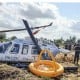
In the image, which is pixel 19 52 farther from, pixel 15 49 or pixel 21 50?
pixel 15 49

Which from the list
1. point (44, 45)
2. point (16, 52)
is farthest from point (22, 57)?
point (44, 45)

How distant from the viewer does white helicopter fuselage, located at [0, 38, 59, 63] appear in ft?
64.0

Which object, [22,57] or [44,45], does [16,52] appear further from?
[44,45]

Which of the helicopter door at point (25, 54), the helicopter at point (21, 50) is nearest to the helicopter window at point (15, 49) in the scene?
the helicopter at point (21, 50)

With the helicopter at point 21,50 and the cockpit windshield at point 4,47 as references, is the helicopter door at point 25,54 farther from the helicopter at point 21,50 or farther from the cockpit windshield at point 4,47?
the cockpit windshield at point 4,47

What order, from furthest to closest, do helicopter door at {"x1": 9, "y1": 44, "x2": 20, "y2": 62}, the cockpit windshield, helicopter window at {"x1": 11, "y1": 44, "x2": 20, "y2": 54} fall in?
the cockpit windshield < helicopter window at {"x1": 11, "y1": 44, "x2": 20, "y2": 54} < helicopter door at {"x1": 9, "y1": 44, "x2": 20, "y2": 62}

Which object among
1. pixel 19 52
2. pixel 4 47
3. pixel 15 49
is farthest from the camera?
pixel 4 47

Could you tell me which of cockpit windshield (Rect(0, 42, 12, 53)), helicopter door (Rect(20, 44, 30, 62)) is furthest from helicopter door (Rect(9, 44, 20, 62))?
cockpit windshield (Rect(0, 42, 12, 53))

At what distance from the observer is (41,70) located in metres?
15.7

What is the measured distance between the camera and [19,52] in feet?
64.6

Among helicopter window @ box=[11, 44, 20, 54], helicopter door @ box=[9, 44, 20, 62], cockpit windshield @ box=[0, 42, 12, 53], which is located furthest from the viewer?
cockpit windshield @ box=[0, 42, 12, 53]

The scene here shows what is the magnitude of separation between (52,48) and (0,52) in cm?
355

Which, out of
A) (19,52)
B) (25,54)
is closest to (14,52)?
(19,52)

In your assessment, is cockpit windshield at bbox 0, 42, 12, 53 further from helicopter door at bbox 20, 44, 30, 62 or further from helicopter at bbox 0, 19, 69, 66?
helicopter door at bbox 20, 44, 30, 62
